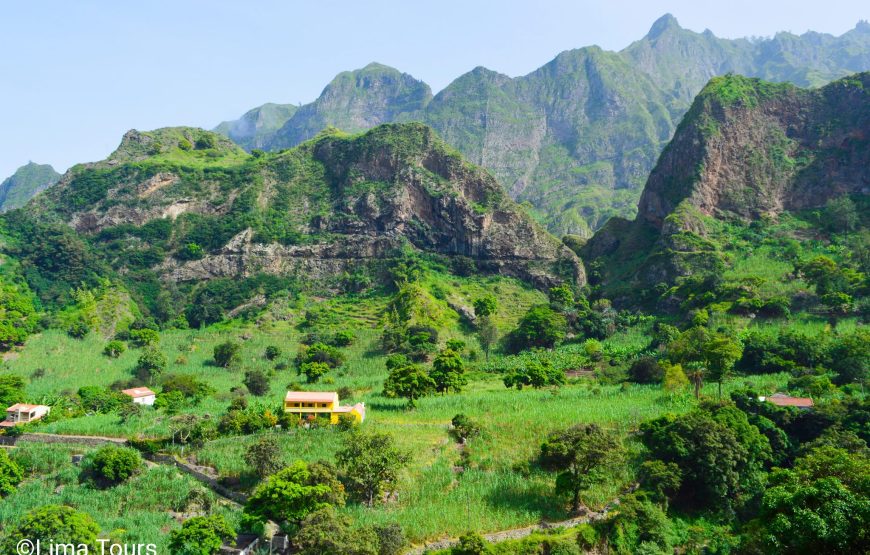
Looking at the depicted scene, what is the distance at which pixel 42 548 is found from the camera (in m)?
24.3

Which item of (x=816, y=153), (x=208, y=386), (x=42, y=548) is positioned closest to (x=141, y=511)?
(x=42, y=548)

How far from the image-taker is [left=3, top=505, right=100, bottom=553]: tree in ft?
80.5

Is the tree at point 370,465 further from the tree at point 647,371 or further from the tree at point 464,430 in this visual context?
the tree at point 647,371

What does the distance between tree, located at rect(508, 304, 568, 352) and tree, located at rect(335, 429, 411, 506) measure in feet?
144

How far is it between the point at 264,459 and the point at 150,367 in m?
34.8

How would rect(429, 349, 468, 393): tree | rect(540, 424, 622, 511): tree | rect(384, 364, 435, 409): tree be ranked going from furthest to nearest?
1. rect(429, 349, 468, 393): tree
2. rect(384, 364, 435, 409): tree
3. rect(540, 424, 622, 511): tree

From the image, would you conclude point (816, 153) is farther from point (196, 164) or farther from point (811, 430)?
point (196, 164)

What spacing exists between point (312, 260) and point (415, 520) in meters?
75.9

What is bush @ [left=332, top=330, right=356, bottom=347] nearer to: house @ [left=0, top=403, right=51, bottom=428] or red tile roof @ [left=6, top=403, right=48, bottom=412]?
house @ [left=0, top=403, right=51, bottom=428]

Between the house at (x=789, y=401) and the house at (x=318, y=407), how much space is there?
29855 millimetres

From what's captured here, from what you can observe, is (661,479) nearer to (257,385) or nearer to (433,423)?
(433,423)

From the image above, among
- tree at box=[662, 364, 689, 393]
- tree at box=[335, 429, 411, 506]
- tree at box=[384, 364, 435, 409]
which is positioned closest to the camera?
tree at box=[335, 429, 411, 506]

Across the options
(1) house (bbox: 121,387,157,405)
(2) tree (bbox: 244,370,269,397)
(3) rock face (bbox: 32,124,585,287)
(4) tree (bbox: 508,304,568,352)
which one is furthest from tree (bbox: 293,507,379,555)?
(3) rock face (bbox: 32,124,585,287)

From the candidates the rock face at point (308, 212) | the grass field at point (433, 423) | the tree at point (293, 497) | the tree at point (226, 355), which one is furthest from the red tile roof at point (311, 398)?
the rock face at point (308, 212)
